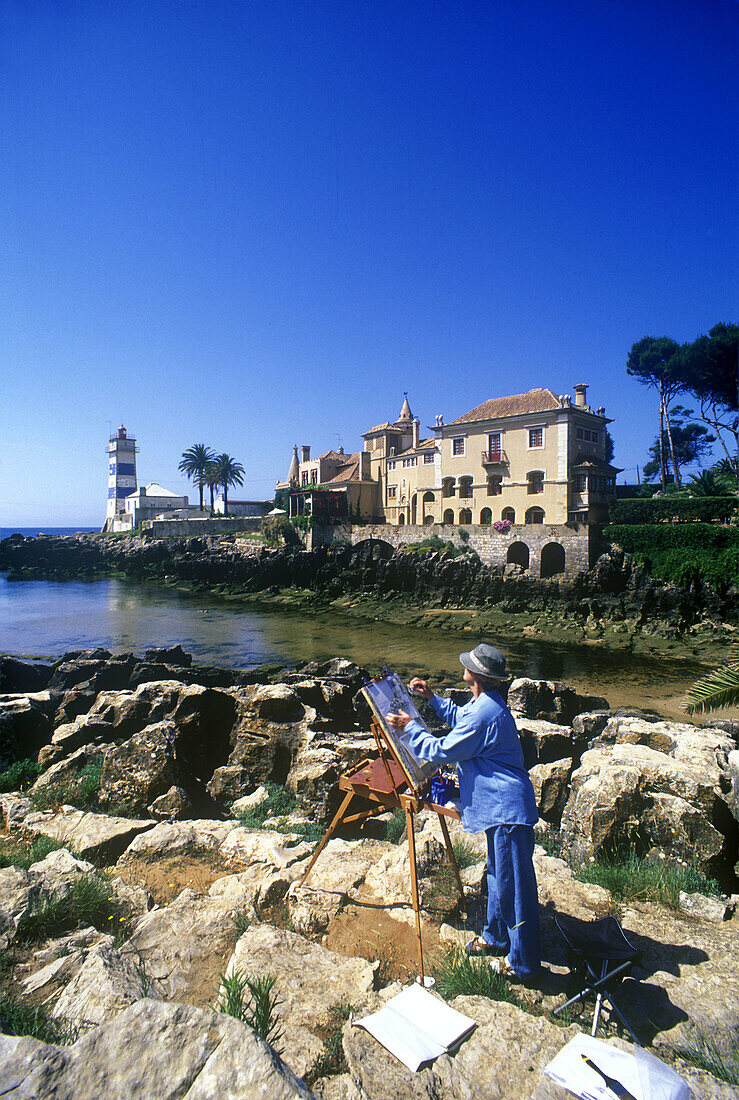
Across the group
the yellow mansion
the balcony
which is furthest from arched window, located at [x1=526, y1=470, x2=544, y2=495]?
the balcony

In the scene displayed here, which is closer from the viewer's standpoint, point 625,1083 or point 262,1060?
point 262,1060

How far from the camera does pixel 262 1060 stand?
2.06 meters

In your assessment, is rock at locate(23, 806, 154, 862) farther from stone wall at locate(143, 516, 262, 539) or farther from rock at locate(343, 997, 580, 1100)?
stone wall at locate(143, 516, 262, 539)

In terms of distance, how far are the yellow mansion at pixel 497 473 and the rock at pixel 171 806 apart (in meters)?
33.3

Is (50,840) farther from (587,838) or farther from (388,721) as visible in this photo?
(587,838)

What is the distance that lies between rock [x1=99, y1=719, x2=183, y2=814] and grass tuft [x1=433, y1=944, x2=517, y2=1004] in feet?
15.5

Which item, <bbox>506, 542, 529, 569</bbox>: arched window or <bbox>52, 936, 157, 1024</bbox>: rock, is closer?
<bbox>52, 936, 157, 1024</bbox>: rock

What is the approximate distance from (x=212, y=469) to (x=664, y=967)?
239ft

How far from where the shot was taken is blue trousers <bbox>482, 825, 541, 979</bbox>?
123 inches

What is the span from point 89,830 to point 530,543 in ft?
103

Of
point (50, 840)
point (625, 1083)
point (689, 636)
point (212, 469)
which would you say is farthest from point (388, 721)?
point (212, 469)

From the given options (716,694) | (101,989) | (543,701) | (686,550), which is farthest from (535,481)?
(101,989)

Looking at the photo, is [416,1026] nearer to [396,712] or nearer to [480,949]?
[480,949]

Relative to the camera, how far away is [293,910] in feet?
13.4
